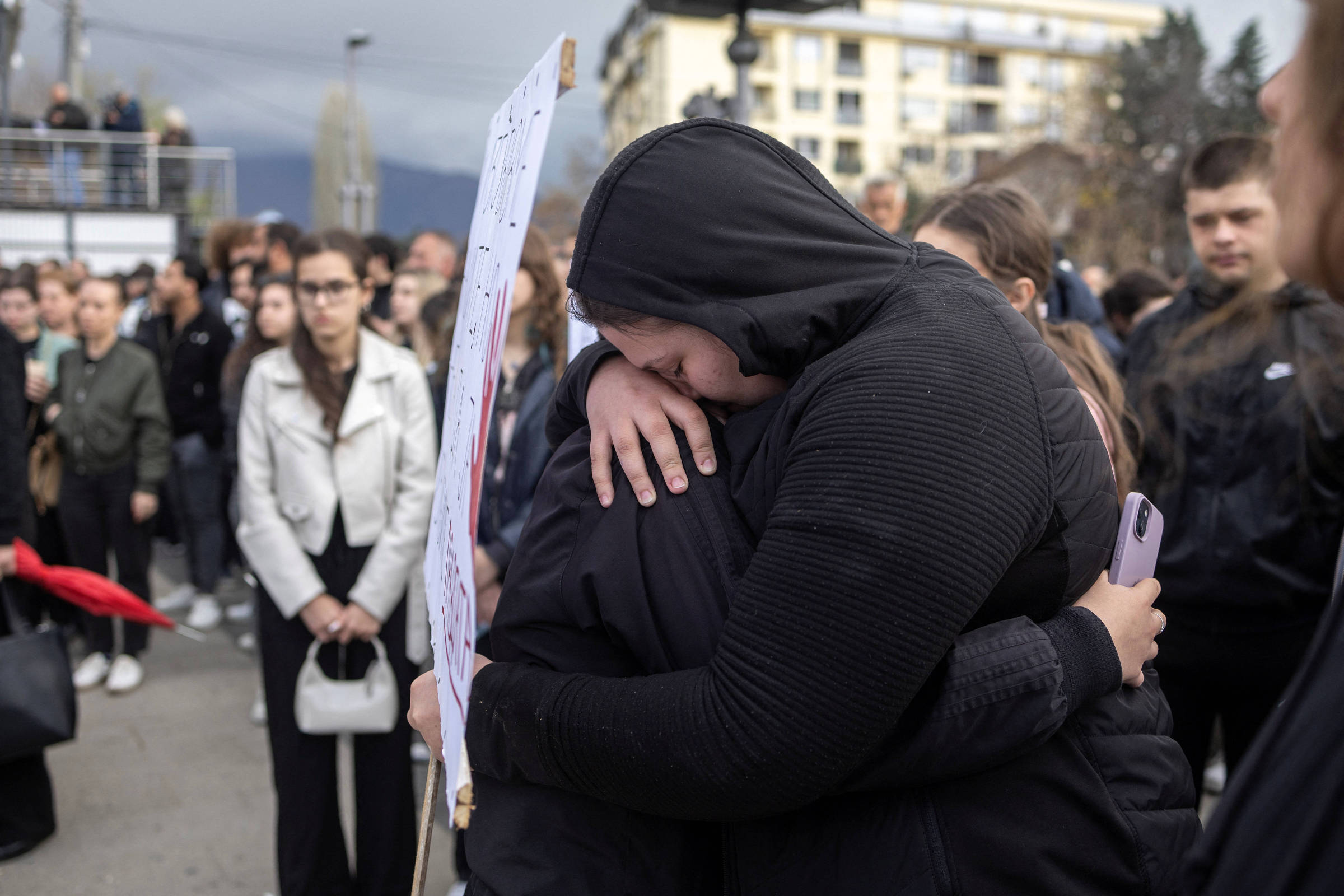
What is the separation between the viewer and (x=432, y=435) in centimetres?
348

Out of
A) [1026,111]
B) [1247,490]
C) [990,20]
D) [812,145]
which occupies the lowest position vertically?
[1247,490]

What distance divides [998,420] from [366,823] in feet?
9.13

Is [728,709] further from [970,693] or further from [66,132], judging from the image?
[66,132]

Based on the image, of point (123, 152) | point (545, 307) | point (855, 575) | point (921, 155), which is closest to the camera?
point (855, 575)

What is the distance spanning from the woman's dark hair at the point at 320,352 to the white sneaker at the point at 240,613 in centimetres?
372

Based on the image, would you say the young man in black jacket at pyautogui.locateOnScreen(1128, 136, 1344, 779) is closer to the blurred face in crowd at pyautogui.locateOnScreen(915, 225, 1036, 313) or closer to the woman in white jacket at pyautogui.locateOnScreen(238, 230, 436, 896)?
the blurred face in crowd at pyautogui.locateOnScreen(915, 225, 1036, 313)

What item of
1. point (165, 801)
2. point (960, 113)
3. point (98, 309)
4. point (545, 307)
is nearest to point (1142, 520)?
point (545, 307)

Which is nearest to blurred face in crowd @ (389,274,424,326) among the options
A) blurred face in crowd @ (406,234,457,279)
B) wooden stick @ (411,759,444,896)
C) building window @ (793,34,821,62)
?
blurred face in crowd @ (406,234,457,279)

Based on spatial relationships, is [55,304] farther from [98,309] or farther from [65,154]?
[65,154]

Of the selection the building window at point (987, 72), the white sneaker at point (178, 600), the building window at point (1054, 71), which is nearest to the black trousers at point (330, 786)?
the white sneaker at point (178, 600)

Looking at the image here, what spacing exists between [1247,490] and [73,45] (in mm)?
20856

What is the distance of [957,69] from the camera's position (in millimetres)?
70562

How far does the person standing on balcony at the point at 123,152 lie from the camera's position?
1659 cm

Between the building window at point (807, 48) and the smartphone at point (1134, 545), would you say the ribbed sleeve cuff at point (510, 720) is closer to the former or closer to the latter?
the smartphone at point (1134, 545)
